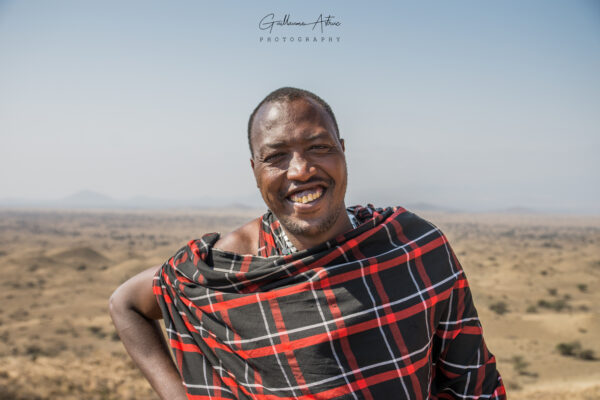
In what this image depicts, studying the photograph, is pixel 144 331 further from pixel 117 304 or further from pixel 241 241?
pixel 241 241

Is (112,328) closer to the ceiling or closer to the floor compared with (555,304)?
closer to the floor

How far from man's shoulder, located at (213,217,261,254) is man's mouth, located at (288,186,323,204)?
0.37 metres

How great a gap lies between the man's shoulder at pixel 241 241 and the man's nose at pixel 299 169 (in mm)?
432

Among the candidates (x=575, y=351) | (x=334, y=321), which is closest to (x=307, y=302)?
(x=334, y=321)

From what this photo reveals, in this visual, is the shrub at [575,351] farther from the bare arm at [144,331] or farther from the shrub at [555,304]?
the bare arm at [144,331]

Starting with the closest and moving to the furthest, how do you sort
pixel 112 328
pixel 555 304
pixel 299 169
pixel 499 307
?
pixel 299 169 < pixel 112 328 < pixel 499 307 < pixel 555 304

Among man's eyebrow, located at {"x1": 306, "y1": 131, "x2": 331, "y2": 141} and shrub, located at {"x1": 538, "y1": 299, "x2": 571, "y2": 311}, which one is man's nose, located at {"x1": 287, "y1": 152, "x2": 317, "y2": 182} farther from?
shrub, located at {"x1": 538, "y1": 299, "x2": 571, "y2": 311}

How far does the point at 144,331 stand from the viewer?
2.15 meters

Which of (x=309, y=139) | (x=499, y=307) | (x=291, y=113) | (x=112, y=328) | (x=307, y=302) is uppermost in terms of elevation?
(x=291, y=113)

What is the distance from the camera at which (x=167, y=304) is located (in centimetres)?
209

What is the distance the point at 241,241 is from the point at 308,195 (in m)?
0.45

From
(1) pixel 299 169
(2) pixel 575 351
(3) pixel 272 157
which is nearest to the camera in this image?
(1) pixel 299 169

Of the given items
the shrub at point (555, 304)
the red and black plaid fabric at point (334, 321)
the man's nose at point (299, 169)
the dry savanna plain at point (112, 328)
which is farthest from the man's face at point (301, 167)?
the shrub at point (555, 304)

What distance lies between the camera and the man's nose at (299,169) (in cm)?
192
